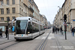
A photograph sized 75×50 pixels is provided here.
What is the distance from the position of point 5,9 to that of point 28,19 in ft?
89.6

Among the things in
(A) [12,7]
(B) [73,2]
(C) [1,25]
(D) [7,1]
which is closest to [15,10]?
(A) [12,7]

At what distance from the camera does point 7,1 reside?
3934 centimetres

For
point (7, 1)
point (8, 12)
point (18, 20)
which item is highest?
point (7, 1)

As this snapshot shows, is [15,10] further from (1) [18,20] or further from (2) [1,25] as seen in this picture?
(1) [18,20]

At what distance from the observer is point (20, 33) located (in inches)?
550

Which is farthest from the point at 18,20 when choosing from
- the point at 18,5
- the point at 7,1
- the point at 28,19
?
the point at 7,1

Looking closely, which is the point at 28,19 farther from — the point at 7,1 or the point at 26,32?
the point at 7,1

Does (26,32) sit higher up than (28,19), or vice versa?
(28,19)

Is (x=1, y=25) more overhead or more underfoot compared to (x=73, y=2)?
more underfoot

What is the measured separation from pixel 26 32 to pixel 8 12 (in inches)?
1090

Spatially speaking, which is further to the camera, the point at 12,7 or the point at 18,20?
the point at 12,7

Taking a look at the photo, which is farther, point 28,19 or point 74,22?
point 74,22

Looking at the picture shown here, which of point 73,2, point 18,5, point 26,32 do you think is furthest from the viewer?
point 18,5

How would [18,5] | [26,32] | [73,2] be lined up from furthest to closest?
[18,5] → [73,2] → [26,32]
